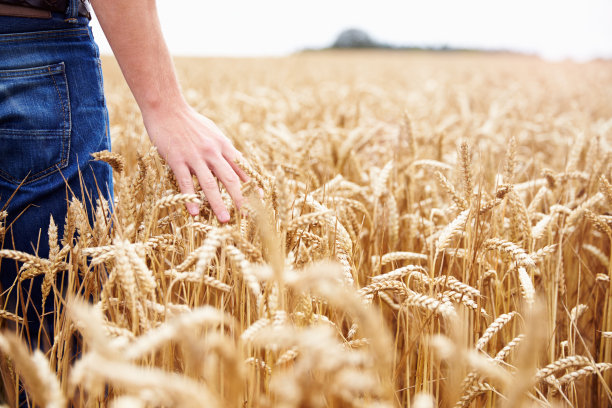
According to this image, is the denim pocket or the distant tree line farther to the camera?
the distant tree line

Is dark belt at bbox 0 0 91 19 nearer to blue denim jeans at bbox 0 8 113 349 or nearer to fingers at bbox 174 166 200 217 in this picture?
blue denim jeans at bbox 0 8 113 349

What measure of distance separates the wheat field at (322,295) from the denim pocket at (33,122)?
0.20 meters

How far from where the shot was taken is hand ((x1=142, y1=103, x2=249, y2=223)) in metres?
1.03

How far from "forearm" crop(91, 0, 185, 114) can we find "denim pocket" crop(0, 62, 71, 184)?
162mm

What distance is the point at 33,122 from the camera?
103cm

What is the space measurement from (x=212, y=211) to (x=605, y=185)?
0.96 metres

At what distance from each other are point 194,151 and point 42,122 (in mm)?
351

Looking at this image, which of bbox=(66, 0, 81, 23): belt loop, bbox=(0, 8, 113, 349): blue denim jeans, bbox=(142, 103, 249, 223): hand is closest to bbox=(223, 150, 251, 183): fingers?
bbox=(142, 103, 249, 223): hand

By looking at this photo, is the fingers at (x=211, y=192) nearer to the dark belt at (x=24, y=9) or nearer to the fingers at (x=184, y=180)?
the fingers at (x=184, y=180)

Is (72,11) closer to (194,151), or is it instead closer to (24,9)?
(24,9)

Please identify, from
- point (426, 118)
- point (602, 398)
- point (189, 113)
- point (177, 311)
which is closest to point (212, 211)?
point (189, 113)

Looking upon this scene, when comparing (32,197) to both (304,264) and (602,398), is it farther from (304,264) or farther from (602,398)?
(602,398)

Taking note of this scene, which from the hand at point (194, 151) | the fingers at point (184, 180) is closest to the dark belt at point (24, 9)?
the hand at point (194, 151)

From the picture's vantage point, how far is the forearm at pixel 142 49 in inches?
39.1
